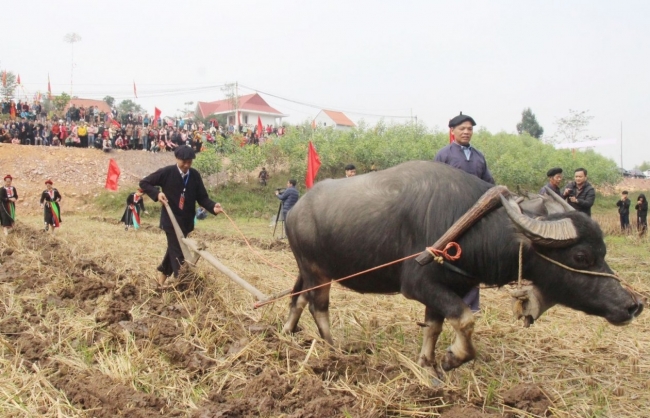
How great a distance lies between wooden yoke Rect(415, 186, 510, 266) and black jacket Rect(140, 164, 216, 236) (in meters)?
2.93

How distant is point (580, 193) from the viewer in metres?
7.39

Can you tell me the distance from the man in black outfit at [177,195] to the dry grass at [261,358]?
0.90 ft

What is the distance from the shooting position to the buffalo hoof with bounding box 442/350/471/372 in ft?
11.1

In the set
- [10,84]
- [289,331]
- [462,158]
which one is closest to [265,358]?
[289,331]

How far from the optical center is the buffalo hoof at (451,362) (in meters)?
3.39

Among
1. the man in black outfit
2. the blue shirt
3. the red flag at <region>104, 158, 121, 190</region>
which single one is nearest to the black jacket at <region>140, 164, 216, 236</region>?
the man in black outfit

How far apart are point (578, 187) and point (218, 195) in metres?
17.0

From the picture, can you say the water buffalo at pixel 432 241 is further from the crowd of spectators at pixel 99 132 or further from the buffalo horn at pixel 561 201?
→ the crowd of spectators at pixel 99 132

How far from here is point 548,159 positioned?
29.2 metres

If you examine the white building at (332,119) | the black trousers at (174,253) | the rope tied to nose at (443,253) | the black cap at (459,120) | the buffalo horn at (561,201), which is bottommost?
the black trousers at (174,253)

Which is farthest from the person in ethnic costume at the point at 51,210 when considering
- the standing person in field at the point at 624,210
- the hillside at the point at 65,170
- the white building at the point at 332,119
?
the white building at the point at 332,119

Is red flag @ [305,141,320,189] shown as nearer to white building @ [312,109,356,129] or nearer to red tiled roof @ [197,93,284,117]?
red tiled roof @ [197,93,284,117]

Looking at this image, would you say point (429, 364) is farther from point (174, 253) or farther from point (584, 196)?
point (584, 196)

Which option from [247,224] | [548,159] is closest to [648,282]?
[247,224]
